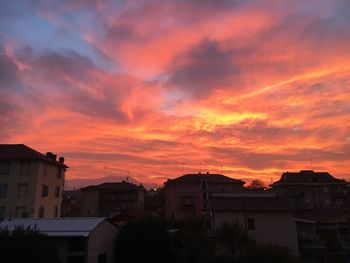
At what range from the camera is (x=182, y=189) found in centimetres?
8788

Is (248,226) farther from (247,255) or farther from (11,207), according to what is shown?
(11,207)

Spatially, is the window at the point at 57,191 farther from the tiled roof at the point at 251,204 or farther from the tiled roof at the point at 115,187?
the tiled roof at the point at 115,187

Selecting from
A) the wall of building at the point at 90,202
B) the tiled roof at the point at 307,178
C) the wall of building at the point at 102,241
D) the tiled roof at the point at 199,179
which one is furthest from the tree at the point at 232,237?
the wall of building at the point at 90,202

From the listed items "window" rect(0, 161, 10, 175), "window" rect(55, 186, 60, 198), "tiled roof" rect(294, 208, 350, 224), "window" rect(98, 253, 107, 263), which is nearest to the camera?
"window" rect(98, 253, 107, 263)

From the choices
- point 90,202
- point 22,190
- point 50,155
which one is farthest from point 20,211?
point 90,202

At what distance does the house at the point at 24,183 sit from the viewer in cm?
5531

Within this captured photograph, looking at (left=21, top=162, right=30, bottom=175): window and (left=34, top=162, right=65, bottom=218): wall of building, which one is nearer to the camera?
(left=34, top=162, right=65, bottom=218): wall of building

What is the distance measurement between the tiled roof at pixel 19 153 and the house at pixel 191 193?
32878 millimetres

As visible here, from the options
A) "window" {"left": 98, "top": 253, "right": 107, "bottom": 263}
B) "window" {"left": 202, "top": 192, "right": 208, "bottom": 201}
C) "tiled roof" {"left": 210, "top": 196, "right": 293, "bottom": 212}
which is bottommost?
"window" {"left": 98, "top": 253, "right": 107, "bottom": 263}

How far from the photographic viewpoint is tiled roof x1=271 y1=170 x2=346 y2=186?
93.8m

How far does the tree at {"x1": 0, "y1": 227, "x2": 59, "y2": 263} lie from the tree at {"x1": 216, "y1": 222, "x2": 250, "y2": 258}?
2140 centimetres

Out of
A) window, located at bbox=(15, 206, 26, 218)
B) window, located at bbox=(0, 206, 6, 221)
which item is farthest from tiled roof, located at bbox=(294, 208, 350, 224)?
window, located at bbox=(0, 206, 6, 221)

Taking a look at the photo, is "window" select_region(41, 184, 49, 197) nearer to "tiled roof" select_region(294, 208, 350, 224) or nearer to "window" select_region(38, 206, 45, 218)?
"window" select_region(38, 206, 45, 218)

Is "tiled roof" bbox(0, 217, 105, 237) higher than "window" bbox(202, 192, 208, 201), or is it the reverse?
"window" bbox(202, 192, 208, 201)
